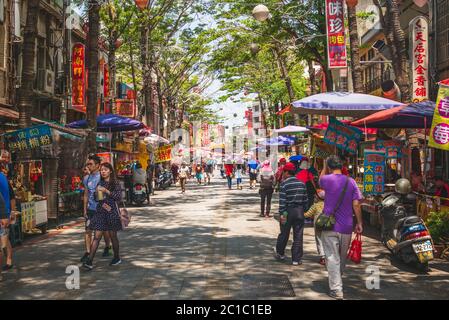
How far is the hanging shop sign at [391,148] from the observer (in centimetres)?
1344

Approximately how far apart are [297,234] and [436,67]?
46.2ft

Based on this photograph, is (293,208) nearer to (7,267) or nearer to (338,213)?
(338,213)

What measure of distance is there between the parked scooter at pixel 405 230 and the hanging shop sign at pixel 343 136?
10.5 ft

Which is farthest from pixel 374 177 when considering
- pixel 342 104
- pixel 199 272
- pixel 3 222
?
pixel 3 222

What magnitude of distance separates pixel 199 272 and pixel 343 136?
663 centimetres

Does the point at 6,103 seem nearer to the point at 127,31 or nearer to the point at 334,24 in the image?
the point at 127,31

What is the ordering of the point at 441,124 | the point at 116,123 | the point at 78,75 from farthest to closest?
1. the point at 78,75
2. the point at 116,123
3. the point at 441,124

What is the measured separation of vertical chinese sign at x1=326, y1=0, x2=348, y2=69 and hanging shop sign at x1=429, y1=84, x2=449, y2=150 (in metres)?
9.31

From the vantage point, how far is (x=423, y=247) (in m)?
8.41

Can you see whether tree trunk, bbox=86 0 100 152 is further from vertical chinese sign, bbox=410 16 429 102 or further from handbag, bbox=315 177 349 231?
handbag, bbox=315 177 349 231

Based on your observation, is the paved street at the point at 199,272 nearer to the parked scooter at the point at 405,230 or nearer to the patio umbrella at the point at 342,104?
the parked scooter at the point at 405,230

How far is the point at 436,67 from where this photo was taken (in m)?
20.4

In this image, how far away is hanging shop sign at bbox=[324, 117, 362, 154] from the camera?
13336 millimetres
